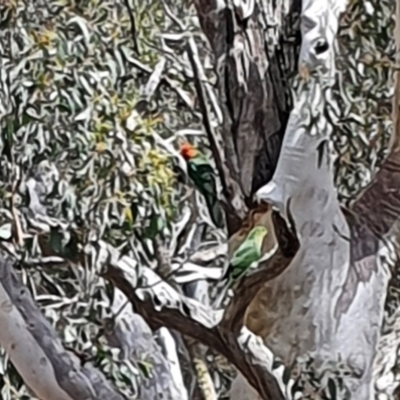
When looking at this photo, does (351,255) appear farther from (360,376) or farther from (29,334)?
(29,334)

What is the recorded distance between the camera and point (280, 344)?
1515 mm

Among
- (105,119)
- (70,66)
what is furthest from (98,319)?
(70,66)

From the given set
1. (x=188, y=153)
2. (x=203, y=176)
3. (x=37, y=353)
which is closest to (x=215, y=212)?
(x=188, y=153)

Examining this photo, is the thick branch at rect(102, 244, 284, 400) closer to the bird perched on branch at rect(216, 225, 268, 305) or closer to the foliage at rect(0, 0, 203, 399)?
the bird perched on branch at rect(216, 225, 268, 305)

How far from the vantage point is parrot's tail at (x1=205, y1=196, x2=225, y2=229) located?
1.79m

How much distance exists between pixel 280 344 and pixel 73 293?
78 cm

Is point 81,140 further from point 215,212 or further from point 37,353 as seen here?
point 37,353

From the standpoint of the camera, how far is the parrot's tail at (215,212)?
179cm

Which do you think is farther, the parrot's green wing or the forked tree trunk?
the parrot's green wing

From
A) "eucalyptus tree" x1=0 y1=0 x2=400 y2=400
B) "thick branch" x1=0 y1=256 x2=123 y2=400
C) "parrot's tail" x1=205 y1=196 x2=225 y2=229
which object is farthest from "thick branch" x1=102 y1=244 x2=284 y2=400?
"parrot's tail" x1=205 y1=196 x2=225 y2=229

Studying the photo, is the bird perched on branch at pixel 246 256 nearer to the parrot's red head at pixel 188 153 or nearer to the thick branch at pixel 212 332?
the thick branch at pixel 212 332

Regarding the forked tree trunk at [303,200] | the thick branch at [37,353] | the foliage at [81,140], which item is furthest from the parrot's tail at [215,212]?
the thick branch at [37,353]

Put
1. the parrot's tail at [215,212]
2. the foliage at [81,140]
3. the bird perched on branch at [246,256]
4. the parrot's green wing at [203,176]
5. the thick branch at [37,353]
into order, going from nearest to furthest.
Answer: the bird perched on branch at [246,256] → the thick branch at [37,353] → the parrot's green wing at [203,176] → the parrot's tail at [215,212] → the foliage at [81,140]

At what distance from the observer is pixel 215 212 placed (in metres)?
1.95
